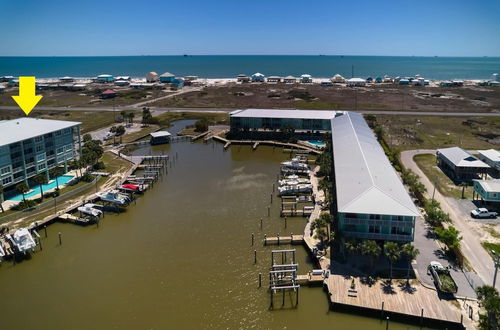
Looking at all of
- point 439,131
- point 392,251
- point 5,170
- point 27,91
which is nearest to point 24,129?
point 5,170

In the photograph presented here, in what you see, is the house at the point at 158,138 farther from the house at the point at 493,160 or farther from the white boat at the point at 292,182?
the house at the point at 493,160

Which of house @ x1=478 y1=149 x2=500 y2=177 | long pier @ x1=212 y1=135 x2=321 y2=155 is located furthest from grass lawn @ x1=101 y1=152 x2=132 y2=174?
house @ x1=478 y1=149 x2=500 y2=177

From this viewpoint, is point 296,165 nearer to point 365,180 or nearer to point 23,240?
point 365,180

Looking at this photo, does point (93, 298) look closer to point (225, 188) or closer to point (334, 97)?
point (225, 188)

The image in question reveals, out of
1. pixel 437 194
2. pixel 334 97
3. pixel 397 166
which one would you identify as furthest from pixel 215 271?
pixel 334 97

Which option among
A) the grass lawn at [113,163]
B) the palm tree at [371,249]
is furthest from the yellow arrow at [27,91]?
the palm tree at [371,249]

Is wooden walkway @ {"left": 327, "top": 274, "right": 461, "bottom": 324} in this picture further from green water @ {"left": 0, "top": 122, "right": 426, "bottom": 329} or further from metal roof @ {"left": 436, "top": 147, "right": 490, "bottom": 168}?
metal roof @ {"left": 436, "top": 147, "right": 490, "bottom": 168}
